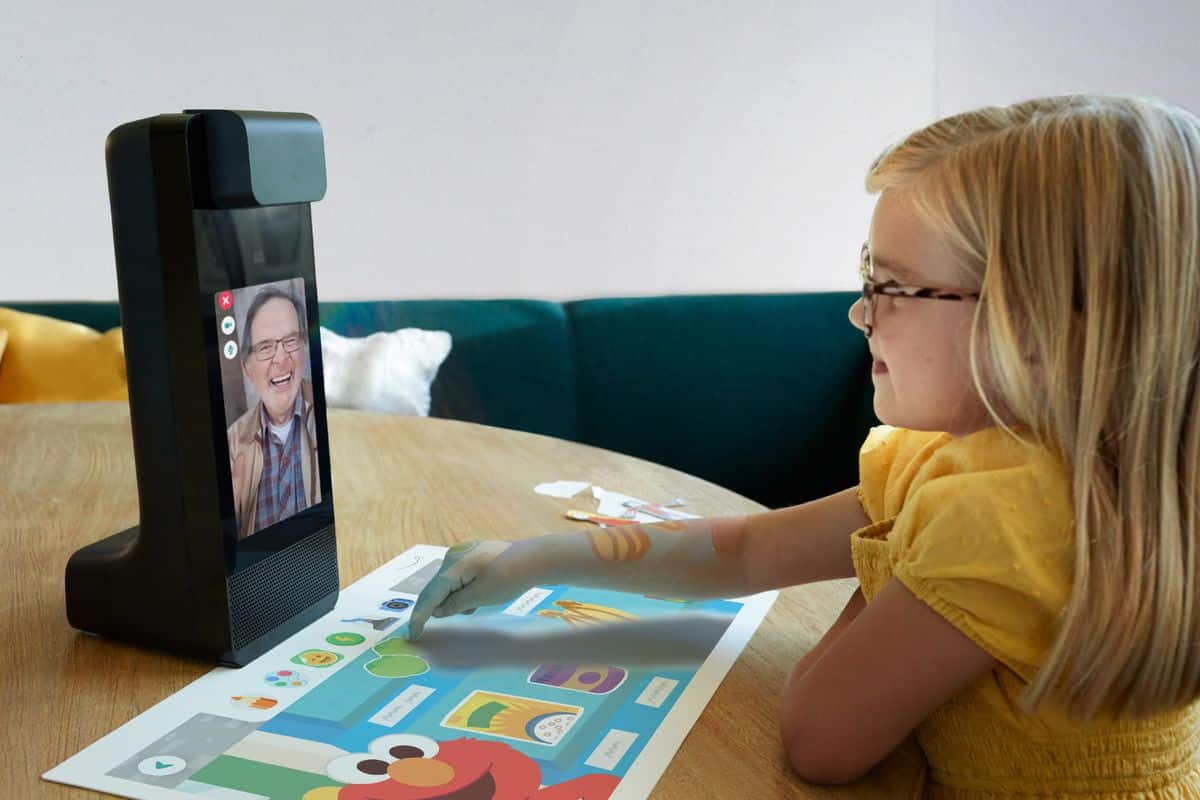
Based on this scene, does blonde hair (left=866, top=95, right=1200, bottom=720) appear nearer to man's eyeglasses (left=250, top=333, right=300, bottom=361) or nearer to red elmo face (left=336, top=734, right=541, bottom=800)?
red elmo face (left=336, top=734, right=541, bottom=800)

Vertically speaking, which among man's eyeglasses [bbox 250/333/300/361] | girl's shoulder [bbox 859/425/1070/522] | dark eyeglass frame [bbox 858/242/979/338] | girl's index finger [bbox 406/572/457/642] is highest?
dark eyeglass frame [bbox 858/242/979/338]

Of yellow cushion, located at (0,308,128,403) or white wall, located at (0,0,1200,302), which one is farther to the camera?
white wall, located at (0,0,1200,302)

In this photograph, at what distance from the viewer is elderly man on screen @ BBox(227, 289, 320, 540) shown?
0.83 meters

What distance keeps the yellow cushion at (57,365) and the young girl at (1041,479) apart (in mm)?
2073

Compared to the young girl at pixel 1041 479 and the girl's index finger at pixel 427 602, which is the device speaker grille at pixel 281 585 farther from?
the young girl at pixel 1041 479

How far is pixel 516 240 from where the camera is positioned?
2.79m

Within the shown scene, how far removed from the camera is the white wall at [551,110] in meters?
Answer: 2.60

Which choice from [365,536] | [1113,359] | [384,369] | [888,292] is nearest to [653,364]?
[384,369]

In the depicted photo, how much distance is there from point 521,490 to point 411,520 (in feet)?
0.47

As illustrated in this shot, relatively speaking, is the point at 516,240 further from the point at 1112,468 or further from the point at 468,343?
the point at 1112,468

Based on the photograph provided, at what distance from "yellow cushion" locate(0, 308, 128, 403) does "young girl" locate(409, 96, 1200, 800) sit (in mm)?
2073

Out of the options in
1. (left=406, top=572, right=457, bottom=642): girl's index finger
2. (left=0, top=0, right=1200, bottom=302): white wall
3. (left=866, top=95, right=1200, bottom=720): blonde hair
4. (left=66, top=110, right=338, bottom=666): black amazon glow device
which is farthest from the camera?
(left=0, top=0, right=1200, bottom=302): white wall

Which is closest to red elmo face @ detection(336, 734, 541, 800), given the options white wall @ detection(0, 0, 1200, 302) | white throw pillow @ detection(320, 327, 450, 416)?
white throw pillow @ detection(320, 327, 450, 416)

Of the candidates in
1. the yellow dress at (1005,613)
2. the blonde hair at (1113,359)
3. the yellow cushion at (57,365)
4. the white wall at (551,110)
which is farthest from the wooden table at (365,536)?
the white wall at (551,110)
